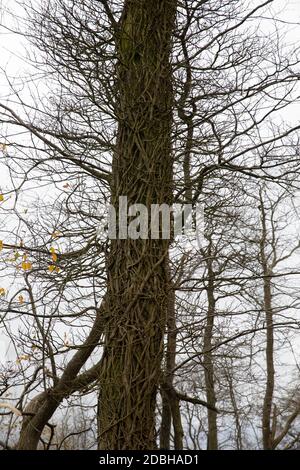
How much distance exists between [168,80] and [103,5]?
68 centimetres

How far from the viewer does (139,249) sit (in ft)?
8.52

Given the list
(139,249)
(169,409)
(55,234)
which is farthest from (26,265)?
(169,409)

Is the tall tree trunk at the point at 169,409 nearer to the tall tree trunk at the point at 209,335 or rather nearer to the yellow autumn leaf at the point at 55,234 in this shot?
the tall tree trunk at the point at 209,335

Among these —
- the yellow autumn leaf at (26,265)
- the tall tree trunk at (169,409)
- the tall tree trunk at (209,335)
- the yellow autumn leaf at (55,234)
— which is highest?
the yellow autumn leaf at (55,234)

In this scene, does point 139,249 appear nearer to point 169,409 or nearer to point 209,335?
point 209,335

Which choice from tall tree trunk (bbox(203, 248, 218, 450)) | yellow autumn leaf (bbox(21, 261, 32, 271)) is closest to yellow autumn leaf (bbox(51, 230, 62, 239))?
yellow autumn leaf (bbox(21, 261, 32, 271))

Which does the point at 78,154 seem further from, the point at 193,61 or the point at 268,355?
the point at 268,355

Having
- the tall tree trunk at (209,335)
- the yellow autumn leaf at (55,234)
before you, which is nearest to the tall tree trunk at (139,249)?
the tall tree trunk at (209,335)

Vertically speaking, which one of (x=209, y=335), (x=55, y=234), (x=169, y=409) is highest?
(x=55, y=234)

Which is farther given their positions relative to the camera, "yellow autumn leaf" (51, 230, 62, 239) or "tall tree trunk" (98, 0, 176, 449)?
"yellow autumn leaf" (51, 230, 62, 239)

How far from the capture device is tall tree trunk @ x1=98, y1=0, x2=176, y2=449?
2.37m

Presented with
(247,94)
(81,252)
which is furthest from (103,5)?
(81,252)

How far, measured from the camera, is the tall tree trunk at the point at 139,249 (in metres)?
2.37

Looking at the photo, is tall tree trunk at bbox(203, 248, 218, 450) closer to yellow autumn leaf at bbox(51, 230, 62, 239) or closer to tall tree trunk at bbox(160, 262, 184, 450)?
tall tree trunk at bbox(160, 262, 184, 450)
